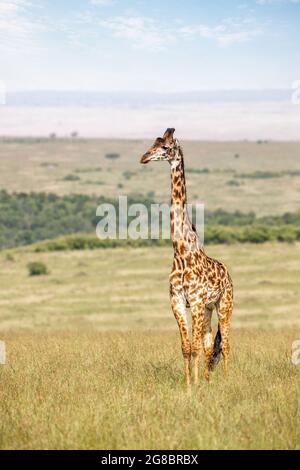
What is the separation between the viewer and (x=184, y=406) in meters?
9.78

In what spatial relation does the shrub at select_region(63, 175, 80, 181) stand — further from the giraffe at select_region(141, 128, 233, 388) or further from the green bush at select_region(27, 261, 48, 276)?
the giraffe at select_region(141, 128, 233, 388)

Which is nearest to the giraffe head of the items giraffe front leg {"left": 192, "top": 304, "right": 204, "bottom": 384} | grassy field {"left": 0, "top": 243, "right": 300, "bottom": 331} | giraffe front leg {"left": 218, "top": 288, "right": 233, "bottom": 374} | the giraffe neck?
the giraffe neck

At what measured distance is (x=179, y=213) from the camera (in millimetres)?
10922

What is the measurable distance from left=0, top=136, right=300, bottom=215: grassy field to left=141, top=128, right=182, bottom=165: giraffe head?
117 meters

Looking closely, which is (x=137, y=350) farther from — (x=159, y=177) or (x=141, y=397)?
(x=159, y=177)

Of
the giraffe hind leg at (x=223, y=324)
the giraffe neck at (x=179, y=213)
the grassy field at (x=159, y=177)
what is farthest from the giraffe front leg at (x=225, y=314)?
the grassy field at (x=159, y=177)

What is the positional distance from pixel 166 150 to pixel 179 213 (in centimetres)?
85

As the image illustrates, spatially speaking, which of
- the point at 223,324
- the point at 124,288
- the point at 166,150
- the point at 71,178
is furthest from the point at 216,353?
the point at 71,178

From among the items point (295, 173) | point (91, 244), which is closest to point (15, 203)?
point (91, 244)

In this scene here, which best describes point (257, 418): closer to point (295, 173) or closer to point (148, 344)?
point (148, 344)

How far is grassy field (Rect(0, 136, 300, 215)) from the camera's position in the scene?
139 metres

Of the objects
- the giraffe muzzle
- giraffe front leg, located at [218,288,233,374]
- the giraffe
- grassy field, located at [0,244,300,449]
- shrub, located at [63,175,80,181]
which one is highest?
the giraffe muzzle

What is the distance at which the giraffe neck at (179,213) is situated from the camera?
35.5ft

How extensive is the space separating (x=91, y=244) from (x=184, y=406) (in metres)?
69.8
